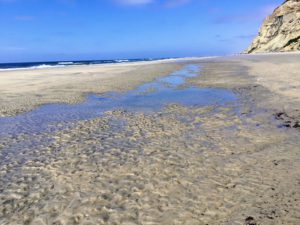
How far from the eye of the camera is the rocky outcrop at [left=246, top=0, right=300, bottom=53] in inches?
3575

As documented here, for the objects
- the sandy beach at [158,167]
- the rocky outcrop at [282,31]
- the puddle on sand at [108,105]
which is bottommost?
the puddle on sand at [108,105]

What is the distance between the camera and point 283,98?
13461 mm

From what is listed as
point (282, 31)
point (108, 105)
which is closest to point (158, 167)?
point (108, 105)

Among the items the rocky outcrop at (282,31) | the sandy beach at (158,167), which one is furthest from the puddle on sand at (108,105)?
the rocky outcrop at (282,31)

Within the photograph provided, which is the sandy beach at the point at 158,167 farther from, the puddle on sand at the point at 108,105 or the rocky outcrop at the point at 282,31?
the rocky outcrop at the point at 282,31

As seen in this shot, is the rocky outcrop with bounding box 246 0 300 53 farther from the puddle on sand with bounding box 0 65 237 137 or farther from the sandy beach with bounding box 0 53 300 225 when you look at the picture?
the sandy beach with bounding box 0 53 300 225

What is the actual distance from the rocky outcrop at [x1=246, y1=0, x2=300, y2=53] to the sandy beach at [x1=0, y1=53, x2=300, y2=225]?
3259 inches

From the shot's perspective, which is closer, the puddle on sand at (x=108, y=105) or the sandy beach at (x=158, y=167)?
the sandy beach at (x=158, y=167)

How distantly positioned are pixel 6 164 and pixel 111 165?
90.1 inches

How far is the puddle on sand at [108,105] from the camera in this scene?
11305 millimetres

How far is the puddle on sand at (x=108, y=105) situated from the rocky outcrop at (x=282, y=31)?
7654 cm

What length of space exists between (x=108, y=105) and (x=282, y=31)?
92685mm

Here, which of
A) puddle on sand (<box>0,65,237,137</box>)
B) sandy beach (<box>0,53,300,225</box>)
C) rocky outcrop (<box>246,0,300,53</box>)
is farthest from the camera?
rocky outcrop (<box>246,0,300,53</box>)

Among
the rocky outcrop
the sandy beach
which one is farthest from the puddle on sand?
the rocky outcrop
